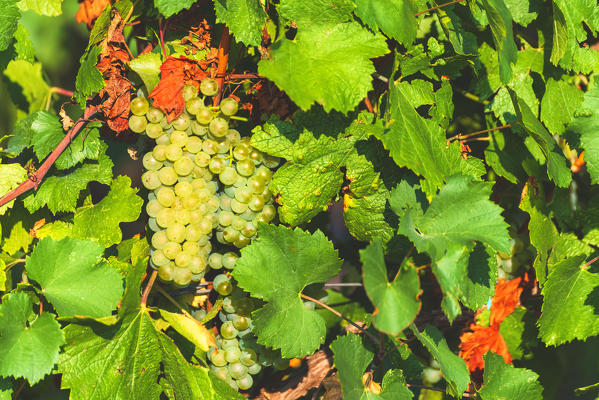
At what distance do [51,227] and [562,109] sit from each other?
1.37 m

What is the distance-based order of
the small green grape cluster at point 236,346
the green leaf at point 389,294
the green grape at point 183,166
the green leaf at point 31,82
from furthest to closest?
the green leaf at point 31,82 < the small green grape cluster at point 236,346 < the green grape at point 183,166 < the green leaf at point 389,294

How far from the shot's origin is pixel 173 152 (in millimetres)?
1225

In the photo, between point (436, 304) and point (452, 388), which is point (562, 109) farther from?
point (452, 388)

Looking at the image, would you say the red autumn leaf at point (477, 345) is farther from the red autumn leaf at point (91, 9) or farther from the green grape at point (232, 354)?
the red autumn leaf at point (91, 9)

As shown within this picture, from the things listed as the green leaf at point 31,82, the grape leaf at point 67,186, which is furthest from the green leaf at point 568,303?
the green leaf at point 31,82

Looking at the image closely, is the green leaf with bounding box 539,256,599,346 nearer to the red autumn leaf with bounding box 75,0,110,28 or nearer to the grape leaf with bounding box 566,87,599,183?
the grape leaf with bounding box 566,87,599,183

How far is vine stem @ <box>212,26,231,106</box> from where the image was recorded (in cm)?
125

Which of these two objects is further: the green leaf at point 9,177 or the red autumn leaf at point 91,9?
the red autumn leaf at point 91,9

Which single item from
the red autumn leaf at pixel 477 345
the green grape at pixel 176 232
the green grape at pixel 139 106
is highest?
the green grape at pixel 139 106

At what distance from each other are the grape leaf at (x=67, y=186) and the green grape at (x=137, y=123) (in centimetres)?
18

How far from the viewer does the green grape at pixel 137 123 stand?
123 centimetres

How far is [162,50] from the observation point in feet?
4.20

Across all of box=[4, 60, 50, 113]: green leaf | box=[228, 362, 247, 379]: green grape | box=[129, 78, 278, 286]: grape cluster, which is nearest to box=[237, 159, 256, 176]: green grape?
box=[129, 78, 278, 286]: grape cluster

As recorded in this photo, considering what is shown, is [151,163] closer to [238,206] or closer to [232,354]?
[238,206]
